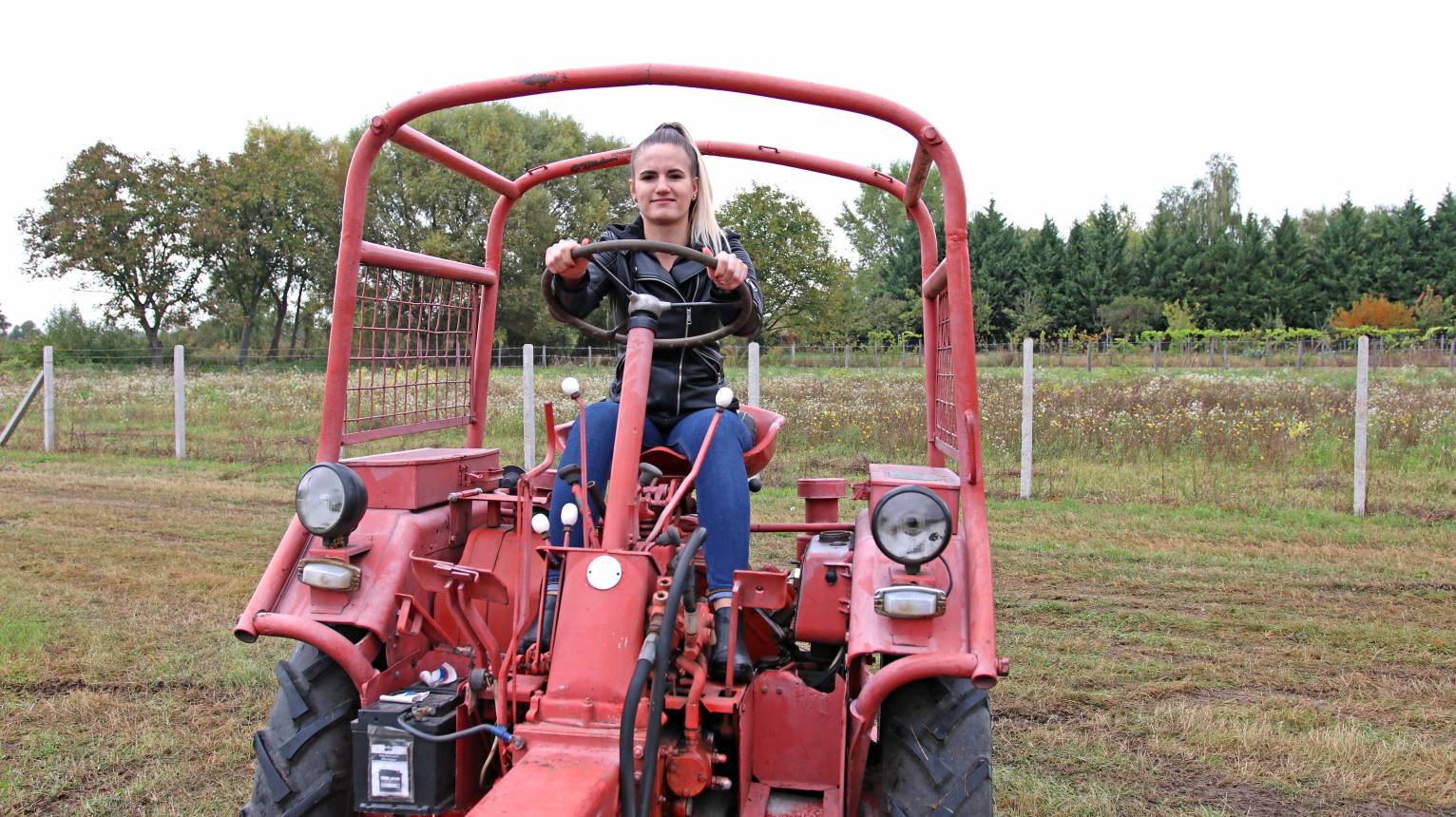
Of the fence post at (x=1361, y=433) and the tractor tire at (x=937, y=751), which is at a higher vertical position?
the fence post at (x=1361, y=433)

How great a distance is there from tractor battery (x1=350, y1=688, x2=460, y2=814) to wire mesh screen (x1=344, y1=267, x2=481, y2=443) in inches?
42.1

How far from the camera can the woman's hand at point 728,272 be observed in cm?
306

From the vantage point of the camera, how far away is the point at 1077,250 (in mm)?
53969

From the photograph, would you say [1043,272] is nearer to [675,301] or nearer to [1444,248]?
[1444,248]

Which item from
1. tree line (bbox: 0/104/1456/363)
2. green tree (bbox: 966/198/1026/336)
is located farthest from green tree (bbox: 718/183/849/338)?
green tree (bbox: 966/198/1026/336)

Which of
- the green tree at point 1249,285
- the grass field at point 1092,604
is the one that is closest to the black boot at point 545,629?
the grass field at point 1092,604

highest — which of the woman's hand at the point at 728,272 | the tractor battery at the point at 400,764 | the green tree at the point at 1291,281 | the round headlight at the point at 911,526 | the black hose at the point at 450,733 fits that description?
the green tree at the point at 1291,281

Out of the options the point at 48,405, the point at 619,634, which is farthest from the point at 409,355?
the point at 48,405

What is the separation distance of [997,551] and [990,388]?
7.36 metres

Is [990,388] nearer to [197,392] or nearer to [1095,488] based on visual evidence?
[1095,488]

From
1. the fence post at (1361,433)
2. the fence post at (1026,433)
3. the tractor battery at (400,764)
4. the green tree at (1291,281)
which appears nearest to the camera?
the tractor battery at (400,764)

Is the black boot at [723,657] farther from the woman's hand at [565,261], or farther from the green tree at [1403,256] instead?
the green tree at [1403,256]

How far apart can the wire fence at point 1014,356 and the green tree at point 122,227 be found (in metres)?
9.64

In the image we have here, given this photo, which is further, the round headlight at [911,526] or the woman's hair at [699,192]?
the woman's hair at [699,192]
